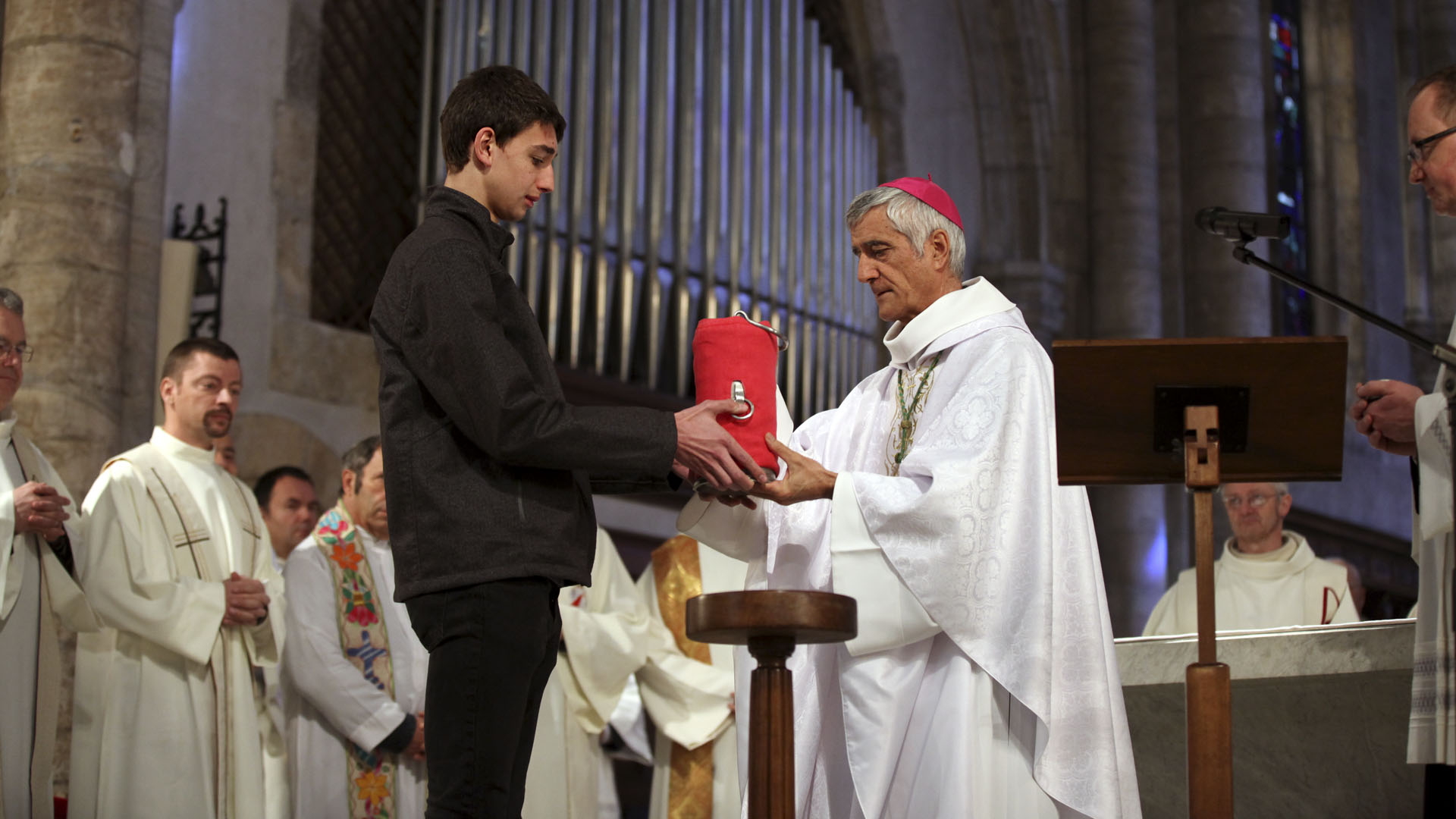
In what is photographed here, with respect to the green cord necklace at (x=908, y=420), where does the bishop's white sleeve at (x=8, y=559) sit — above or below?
below

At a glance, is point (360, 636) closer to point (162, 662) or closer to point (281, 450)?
point (162, 662)

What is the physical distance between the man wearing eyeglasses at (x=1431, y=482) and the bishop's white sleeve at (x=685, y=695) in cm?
333

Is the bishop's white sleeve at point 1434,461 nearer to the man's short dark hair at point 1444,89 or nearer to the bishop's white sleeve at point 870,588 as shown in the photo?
the man's short dark hair at point 1444,89

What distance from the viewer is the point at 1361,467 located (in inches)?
536

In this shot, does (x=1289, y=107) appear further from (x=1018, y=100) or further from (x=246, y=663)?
(x=246, y=663)

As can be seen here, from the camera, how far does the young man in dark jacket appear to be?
8.73 ft

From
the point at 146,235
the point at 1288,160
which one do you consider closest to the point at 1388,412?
the point at 146,235

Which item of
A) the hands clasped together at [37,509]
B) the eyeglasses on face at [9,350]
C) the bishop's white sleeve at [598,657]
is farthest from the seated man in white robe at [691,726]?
the eyeglasses on face at [9,350]

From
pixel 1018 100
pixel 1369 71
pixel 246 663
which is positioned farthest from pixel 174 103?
pixel 1369 71

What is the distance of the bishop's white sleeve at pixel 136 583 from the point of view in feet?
16.0

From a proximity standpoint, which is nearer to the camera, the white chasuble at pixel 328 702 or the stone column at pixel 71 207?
the white chasuble at pixel 328 702

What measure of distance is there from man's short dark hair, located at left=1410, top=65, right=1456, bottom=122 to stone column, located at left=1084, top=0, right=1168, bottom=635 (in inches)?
289

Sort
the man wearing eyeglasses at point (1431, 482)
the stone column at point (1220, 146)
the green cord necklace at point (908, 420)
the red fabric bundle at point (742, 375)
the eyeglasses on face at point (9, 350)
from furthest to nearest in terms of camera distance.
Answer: the stone column at point (1220, 146) < the eyeglasses on face at point (9, 350) < the green cord necklace at point (908, 420) < the man wearing eyeglasses at point (1431, 482) < the red fabric bundle at point (742, 375)

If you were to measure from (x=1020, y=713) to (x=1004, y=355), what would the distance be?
2.45ft
